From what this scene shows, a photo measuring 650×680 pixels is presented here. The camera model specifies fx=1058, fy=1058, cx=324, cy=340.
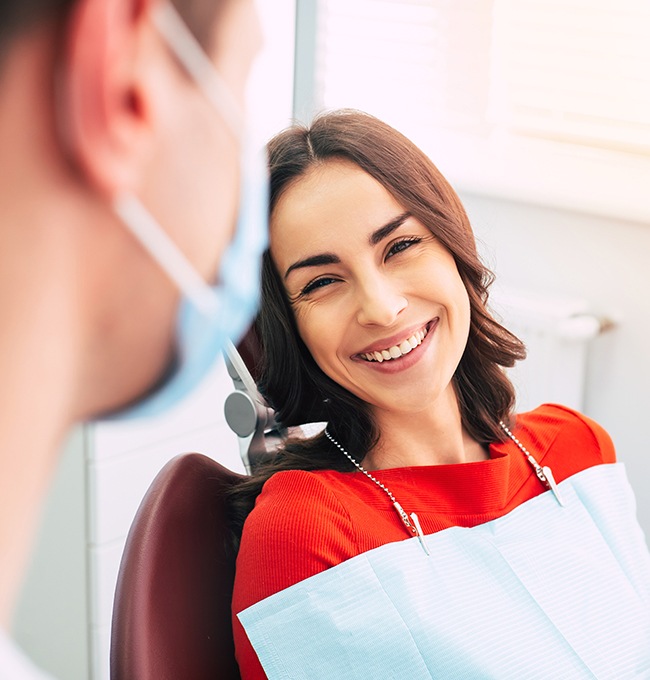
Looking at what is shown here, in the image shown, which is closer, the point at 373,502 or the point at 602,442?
the point at 373,502

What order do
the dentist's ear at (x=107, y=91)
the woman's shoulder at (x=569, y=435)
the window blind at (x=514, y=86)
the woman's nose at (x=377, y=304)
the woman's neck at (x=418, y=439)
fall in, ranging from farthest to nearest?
the window blind at (x=514, y=86)
the woman's shoulder at (x=569, y=435)
the woman's neck at (x=418, y=439)
the woman's nose at (x=377, y=304)
the dentist's ear at (x=107, y=91)

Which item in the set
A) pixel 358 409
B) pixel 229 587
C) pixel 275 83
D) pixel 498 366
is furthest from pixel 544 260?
pixel 275 83

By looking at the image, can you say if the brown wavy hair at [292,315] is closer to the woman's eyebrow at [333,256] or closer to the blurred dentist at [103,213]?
the woman's eyebrow at [333,256]

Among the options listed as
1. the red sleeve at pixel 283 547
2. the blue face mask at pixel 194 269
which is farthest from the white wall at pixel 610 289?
the blue face mask at pixel 194 269

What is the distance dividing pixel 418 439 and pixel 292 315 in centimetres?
21

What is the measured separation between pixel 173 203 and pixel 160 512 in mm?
833

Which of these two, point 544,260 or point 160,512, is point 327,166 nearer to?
point 160,512

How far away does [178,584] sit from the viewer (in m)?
0.97

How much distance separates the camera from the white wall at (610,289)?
6.05ft

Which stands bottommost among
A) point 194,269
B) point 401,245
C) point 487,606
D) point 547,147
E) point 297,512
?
point 487,606

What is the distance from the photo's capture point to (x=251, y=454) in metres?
1.20

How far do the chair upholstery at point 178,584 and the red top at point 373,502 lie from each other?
38 millimetres

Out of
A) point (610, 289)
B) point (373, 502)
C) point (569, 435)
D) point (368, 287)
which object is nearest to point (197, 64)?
point (368, 287)

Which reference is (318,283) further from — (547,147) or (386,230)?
(547,147)
